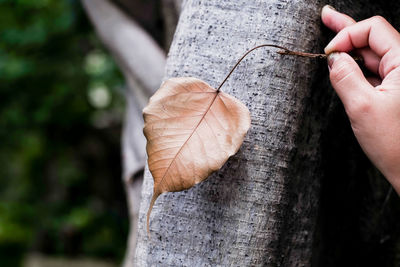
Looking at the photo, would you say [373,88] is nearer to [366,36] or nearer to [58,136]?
[366,36]

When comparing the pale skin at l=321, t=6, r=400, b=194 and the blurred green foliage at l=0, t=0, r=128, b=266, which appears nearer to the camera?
the pale skin at l=321, t=6, r=400, b=194

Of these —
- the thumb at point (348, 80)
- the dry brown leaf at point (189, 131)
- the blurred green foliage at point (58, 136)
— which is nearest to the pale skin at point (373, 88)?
the thumb at point (348, 80)

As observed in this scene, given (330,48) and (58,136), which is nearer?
(330,48)

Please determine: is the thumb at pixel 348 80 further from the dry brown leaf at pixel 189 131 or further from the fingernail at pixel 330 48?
the dry brown leaf at pixel 189 131

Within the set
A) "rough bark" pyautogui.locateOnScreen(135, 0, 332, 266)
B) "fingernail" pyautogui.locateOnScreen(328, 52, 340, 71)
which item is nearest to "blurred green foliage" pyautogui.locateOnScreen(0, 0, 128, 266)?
"rough bark" pyautogui.locateOnScreen(135, 0, 332, 266)

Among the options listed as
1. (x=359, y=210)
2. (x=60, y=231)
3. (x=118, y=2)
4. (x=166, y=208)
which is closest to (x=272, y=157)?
(x=166, y=208)

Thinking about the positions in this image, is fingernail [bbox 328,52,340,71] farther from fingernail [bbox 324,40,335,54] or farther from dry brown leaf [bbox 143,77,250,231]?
dry brown leaf [bbox 143,77,250,231]

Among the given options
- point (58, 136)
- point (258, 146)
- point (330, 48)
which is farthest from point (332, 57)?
point (58, 136)

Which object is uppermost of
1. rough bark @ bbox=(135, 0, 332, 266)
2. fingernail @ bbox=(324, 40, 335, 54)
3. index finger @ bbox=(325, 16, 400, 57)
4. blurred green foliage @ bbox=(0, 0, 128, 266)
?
index finger @ bbox=(325, 16, 400, 57)
